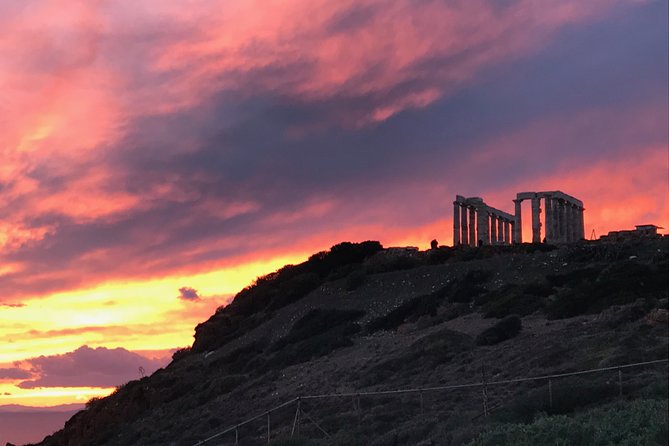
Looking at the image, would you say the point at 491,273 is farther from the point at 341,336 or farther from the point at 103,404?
the point at 103,404

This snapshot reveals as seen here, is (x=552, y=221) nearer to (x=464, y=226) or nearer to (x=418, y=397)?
(x=464, y=226)

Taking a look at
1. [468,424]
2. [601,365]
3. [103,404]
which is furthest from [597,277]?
[103,404]

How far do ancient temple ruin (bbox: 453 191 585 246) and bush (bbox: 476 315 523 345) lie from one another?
42039mm

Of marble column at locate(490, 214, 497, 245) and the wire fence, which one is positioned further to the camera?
marble column at locate(490, 214, 497, 245)

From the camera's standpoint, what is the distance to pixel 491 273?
6197 cm

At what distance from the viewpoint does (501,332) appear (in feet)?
145

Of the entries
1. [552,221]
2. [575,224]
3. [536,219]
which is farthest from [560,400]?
[575,224]

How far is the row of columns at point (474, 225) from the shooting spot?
298 feet

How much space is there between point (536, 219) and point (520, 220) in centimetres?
287

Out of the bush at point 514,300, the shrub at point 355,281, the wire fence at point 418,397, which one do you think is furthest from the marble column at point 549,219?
the wire fence at point 418,397

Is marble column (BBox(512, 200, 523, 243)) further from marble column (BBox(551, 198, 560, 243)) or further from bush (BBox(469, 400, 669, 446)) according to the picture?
bush (BBox(469, 400, 669, 446))

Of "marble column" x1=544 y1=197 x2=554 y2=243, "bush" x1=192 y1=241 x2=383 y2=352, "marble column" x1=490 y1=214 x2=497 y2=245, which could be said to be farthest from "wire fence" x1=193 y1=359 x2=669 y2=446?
"marble column" x1=490 y1=214 x2=497 y2=245

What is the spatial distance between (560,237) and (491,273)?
94.7ft

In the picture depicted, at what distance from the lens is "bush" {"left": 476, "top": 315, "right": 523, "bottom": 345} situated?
144 ft
